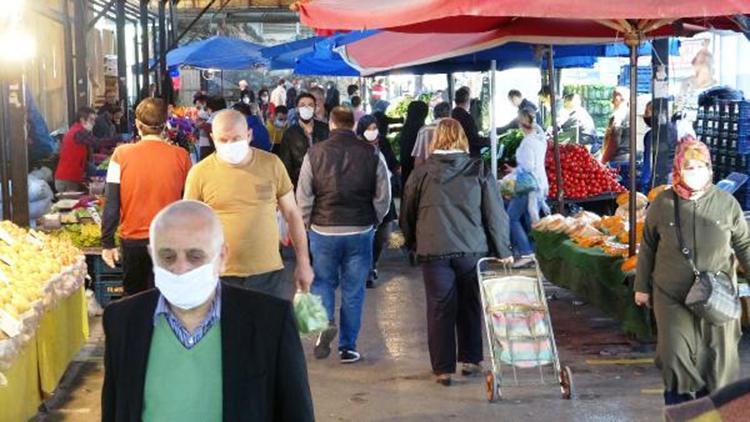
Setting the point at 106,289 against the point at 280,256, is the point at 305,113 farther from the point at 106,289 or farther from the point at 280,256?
the point at 280,256

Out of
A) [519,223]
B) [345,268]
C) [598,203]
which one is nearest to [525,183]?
[519,223]

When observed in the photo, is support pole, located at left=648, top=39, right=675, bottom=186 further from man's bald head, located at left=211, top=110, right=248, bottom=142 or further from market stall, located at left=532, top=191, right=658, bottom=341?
man's bald head, located at left=211, top=110, right=248, bottom=142

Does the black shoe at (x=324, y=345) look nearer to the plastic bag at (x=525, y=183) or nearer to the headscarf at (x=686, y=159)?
the headscarf at (x=686, y=159)

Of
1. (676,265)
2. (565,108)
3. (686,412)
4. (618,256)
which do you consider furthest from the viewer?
(565,108)

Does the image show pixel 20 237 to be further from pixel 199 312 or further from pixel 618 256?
pixel 199 312

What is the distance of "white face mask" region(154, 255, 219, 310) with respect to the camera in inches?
127

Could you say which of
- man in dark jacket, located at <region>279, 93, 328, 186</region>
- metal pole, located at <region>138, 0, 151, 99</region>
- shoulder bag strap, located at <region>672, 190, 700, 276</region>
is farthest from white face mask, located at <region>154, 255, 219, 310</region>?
metal pole, located at <region>138, 0, 151, 99</region>

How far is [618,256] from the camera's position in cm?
959

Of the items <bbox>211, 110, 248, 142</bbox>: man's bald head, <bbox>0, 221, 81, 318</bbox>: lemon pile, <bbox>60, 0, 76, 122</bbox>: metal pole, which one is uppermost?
<bbox>60, 0, 76, 122</bbox>: metal pole

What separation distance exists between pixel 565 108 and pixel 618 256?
9.99 meters

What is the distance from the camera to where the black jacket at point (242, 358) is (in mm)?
3168

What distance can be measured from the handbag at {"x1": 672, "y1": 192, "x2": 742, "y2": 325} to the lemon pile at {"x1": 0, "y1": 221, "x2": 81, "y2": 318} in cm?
376

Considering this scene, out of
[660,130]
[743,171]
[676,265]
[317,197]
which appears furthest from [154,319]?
[743,171]

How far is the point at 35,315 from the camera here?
7016 mm
